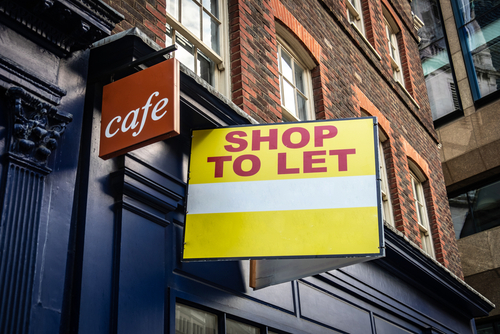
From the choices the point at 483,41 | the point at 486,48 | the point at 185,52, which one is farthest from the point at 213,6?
the point at 483,41

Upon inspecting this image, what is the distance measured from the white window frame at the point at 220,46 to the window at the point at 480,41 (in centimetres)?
1422

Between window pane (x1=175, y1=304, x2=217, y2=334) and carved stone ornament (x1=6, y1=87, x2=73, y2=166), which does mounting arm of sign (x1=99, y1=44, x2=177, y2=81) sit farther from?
window pane (x1=175, y1=304, x2=217, y2=334)

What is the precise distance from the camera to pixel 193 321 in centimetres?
433

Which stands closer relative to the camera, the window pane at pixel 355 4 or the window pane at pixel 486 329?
the window pane at pixel 355 4

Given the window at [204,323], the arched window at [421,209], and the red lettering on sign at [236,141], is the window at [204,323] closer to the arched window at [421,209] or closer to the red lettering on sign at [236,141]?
Result: the red lettering on sign at [236,141]

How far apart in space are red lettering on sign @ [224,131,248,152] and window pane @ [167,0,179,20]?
1770 millimetres

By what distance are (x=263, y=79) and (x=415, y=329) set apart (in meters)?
4.49

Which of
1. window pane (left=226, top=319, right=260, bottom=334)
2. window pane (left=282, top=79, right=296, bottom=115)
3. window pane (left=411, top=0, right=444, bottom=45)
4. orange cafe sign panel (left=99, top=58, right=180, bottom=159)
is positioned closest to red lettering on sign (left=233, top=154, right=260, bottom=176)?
orange cafe sign panel (left=99, top=58, right=180, bottom=159)

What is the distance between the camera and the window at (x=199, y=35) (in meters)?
5.57

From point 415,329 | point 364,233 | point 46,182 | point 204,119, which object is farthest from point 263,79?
point 415,329

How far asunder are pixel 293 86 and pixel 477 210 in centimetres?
1223

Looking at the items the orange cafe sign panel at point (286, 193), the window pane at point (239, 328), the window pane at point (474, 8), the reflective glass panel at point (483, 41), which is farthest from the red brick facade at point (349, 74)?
the window pane at point (474, 8)

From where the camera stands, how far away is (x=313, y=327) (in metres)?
5.71

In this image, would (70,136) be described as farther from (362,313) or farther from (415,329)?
(415,329)
